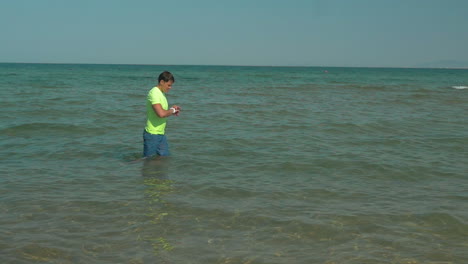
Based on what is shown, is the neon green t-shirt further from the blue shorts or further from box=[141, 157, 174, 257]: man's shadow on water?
box=[141, 157, 174, 257]: man's shadow on water

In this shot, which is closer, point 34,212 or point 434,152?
point 34,212

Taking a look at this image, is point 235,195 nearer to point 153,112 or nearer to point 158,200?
point 158,200

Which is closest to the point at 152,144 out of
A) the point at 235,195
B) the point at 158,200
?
the point at 158,200

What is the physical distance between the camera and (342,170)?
799cm

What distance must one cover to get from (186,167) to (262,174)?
1.45 m

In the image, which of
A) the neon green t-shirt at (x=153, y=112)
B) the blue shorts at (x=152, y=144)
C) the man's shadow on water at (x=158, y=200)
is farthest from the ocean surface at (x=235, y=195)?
the neon green t-shirt at (x=153, y=112)

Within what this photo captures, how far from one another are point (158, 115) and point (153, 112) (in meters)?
0.30

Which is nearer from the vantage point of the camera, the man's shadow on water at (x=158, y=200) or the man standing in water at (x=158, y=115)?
the man's shadow on water at (x=158, y=200)

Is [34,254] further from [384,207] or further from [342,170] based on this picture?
[342,170]

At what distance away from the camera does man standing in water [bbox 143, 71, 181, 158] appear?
7.73 meters

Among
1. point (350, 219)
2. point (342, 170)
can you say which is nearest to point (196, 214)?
point (350, 219)

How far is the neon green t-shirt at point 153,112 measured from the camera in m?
7.78

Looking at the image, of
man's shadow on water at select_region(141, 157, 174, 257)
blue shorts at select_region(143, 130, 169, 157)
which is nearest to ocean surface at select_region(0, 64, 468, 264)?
man's shadow on water at select_region(141, 157, 174, 257)

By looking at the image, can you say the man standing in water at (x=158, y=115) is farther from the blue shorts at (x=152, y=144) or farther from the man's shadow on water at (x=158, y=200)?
the man's shadow on water at (x=158, y=200)
